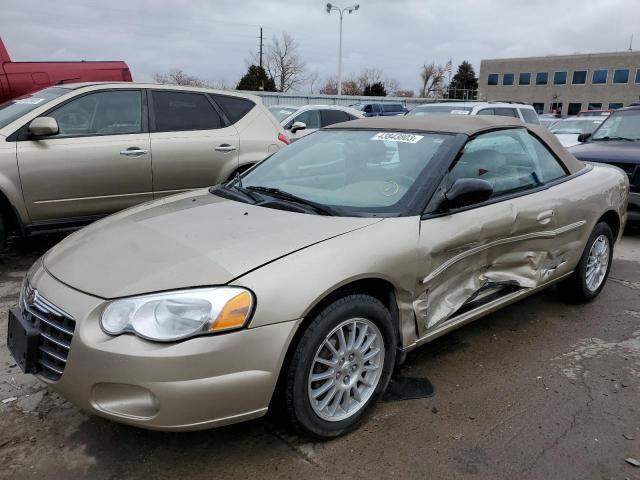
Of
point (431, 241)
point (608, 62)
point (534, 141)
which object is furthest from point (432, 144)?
point (608, 62)

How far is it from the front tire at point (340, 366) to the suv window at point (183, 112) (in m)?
3.83

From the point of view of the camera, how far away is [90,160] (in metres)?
4.96

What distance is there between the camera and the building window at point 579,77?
60.3 metres

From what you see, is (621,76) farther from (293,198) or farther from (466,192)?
(293,198)

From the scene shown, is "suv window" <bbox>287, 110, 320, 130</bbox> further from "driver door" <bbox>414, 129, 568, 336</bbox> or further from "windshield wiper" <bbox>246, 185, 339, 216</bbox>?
"windshield wiper" <bbox>246, 185, 339, 216</bbox>

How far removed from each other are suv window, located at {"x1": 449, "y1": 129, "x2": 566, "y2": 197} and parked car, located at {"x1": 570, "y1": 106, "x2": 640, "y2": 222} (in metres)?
3.13

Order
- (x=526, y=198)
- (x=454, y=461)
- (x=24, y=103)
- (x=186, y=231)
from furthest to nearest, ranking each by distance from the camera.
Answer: (x=24, y=103) < (x=526, y=198) < (x=186, y=231) < (x=454, y=461)

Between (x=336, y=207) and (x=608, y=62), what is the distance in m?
67.9

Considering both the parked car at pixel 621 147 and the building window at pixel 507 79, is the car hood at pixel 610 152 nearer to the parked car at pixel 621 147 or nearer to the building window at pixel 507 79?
the parked car at pixel 621 147

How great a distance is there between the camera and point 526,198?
11.4 feet

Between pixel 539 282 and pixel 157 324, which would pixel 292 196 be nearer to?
pixel 157 324

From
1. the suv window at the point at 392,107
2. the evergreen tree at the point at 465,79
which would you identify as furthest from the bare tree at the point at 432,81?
the suv window at the point at 392,107

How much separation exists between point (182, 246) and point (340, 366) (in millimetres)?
951

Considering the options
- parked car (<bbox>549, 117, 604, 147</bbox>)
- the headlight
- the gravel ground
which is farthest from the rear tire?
parked car (<bbox>549, 117, 604, 147</bbox>)
